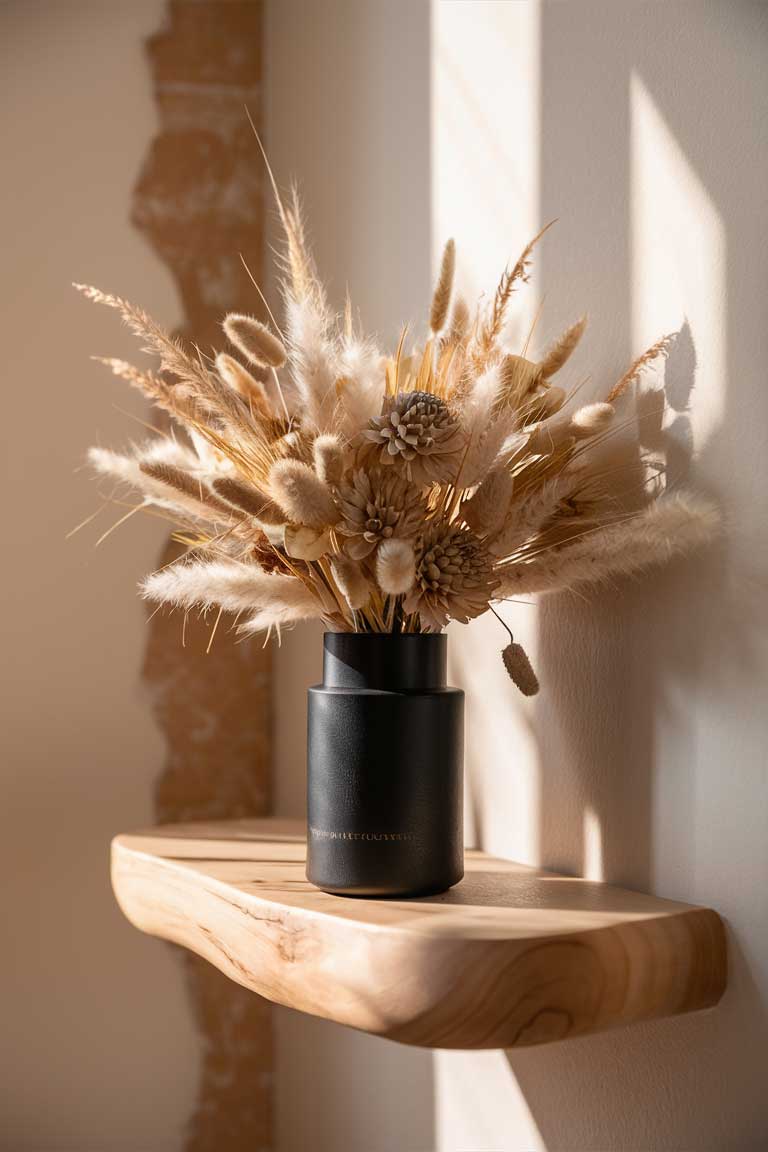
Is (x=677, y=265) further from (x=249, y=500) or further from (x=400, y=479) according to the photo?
(x=249, y=500)

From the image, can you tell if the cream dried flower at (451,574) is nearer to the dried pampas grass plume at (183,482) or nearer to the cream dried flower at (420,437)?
the cream dried flower at (420,437)

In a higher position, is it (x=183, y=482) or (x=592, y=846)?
(x=183, y=482)

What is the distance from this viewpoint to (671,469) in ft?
2.88

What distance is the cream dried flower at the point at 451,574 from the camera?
83 centimetres

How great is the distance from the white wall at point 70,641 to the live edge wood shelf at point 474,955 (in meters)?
0.46

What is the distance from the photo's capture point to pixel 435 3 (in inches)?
47.1

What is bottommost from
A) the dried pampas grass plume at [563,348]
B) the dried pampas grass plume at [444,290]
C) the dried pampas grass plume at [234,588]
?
the dried pampas grass plume at [234,588]

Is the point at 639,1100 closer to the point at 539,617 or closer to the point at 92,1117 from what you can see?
the point at 539,617

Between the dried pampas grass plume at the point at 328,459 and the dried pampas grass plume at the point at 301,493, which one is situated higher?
the dried pampas grass plume at the point at 328,459


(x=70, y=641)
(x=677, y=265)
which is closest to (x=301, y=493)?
(x=677, y=265)

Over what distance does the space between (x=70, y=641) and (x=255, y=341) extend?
0.63m

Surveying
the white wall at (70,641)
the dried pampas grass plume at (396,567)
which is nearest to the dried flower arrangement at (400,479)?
the dried pampas grass plume at (396,567)

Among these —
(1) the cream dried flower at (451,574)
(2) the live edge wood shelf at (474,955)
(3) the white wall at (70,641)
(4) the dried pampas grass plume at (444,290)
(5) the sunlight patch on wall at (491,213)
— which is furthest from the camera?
(3) the white wall at (70,641)

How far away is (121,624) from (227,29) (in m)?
0.81
